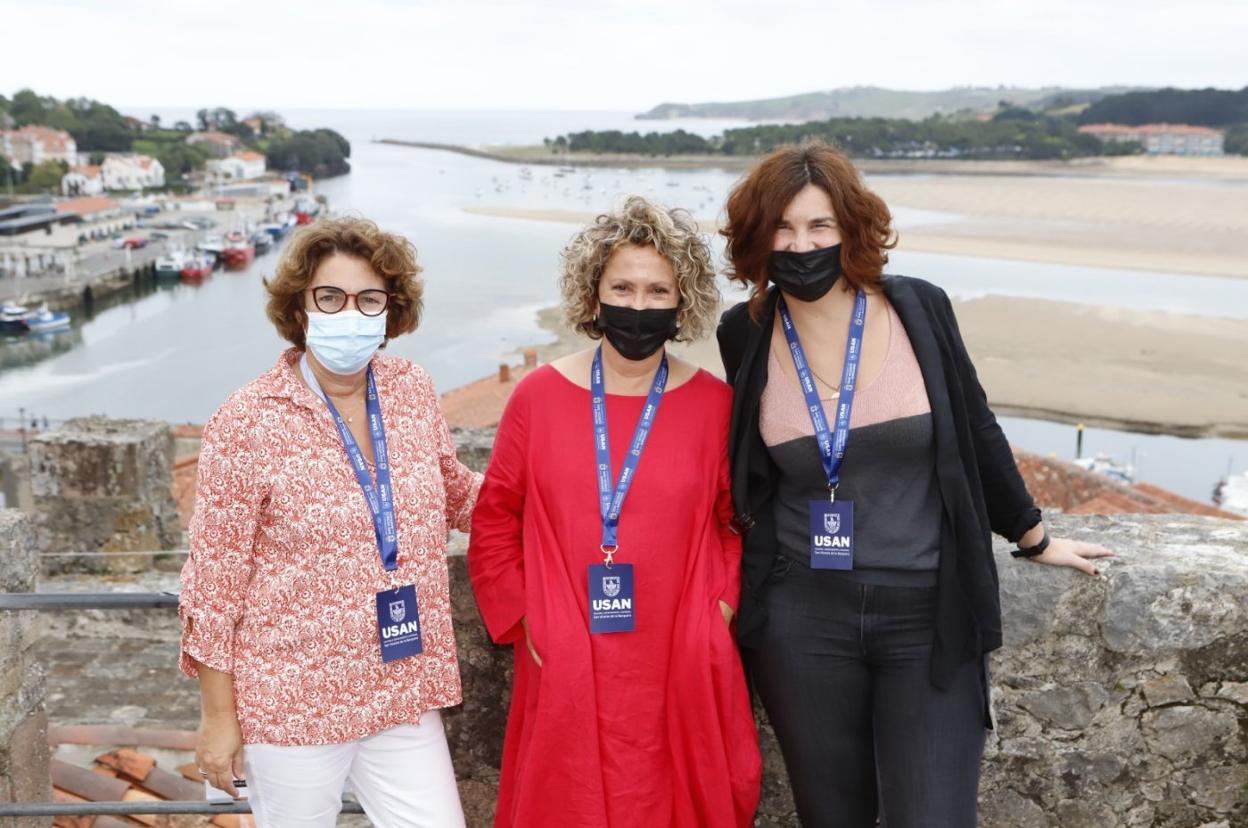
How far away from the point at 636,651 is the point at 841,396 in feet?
2.26

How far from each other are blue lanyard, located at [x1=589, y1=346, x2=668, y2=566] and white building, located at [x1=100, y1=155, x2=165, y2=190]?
103704mm

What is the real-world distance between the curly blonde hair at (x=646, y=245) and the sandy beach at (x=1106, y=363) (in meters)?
21.0

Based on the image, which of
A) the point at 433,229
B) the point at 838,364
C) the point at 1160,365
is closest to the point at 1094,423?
the point at 1160,365

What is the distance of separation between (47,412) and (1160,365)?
32.6 meters

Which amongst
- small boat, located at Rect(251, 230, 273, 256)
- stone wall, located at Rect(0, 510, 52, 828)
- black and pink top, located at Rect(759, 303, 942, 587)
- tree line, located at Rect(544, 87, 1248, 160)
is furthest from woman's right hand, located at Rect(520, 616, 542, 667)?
tree line, located at Rect(544, 87, 1248, 160)

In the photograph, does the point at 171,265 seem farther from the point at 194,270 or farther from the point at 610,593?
the point at 610,593

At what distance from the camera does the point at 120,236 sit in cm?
6962

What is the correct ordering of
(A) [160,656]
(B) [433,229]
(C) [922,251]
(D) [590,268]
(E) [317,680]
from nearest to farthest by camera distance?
Answer: (E) [317,680] → (D) [590,268] → (A) [160,656] → (C) [922,251] → (B) [433,229]

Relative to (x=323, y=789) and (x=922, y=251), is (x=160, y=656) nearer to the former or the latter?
(x=323, y=789)

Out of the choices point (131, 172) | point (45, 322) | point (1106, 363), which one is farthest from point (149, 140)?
point (1106, 363)

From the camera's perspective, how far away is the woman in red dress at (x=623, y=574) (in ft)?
7.50

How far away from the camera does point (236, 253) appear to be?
6438cm

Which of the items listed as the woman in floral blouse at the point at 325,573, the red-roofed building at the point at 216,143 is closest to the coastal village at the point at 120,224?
the red-roofed building at the point at 216,143

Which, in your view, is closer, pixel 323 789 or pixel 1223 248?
pixel 323 789
